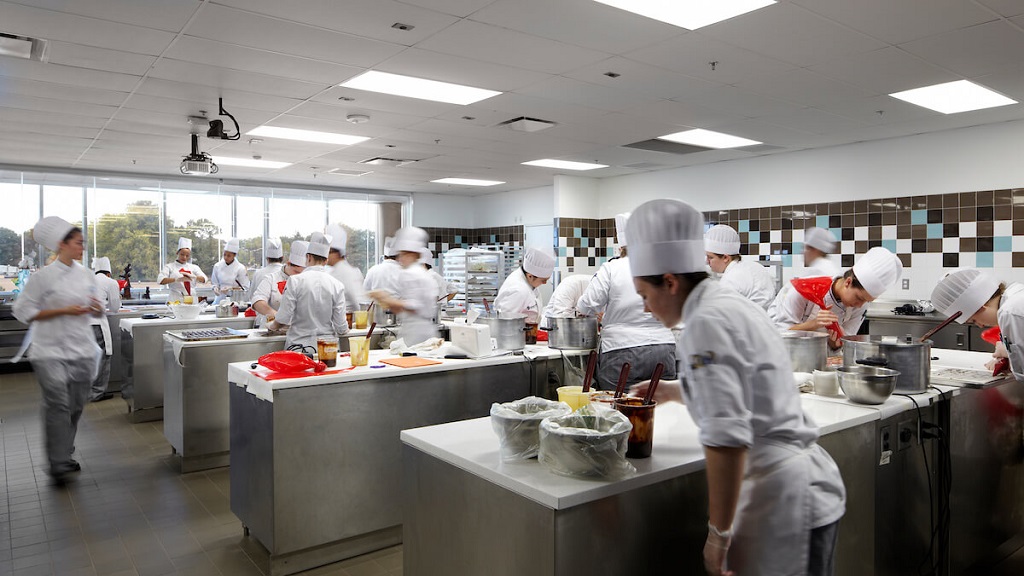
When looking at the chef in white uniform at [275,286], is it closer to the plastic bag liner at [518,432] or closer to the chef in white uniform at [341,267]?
the chef in white uniform at [341,267]

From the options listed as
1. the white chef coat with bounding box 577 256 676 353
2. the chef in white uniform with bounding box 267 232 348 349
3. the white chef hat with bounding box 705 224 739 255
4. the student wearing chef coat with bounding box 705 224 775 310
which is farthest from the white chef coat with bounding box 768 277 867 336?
the chef in white uniform with bounding box 267 232 348 349

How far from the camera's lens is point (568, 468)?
1759mm

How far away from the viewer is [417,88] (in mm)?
5141

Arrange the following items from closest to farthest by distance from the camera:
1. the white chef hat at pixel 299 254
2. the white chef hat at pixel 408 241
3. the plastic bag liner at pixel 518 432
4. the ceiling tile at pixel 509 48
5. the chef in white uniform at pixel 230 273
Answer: the plastic bag liner at pixel 518 432
the ceiling tile at pixel 509 48
the white chef hat at pixel 408 241
the white chef hat at pixel 299 254
the chef in white uniform at pixel 230 273

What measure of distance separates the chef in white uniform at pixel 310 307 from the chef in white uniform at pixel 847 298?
3.00 m

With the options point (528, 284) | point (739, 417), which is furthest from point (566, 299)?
point (739, 417)

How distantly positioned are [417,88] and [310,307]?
6.13ft

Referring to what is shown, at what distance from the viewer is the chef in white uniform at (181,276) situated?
8383 mm

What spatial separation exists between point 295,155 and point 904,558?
24.1 feet

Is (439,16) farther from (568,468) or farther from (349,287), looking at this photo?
(349,287)

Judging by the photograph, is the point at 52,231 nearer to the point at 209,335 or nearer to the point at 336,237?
the point at 209,335

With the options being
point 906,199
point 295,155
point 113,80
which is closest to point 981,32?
point 906,199

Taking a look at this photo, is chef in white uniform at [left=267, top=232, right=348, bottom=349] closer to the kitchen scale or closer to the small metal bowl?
the kitchen scale

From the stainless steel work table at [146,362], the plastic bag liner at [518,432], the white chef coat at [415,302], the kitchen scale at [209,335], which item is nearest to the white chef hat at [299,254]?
the kitchen scale at [209,335]
